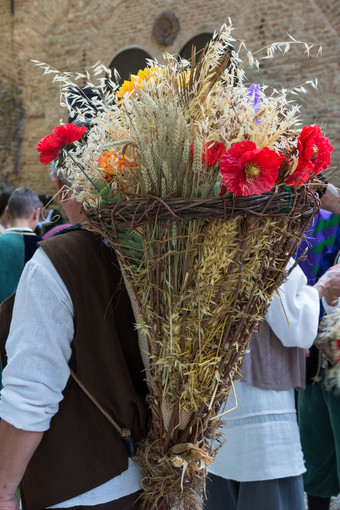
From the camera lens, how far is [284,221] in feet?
3.34

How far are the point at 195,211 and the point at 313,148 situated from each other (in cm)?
33

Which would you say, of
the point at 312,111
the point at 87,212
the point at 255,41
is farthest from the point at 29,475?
the point at 255,41

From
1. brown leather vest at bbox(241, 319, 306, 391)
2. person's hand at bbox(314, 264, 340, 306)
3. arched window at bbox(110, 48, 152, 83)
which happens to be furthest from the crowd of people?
arched window at bbox(110, 48, 152, 83)

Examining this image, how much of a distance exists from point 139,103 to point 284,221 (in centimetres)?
42

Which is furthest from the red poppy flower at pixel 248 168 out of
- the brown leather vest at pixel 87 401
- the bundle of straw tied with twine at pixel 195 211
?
the brown leather vest at pixel 87 401

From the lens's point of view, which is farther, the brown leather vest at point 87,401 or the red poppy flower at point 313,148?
the brown leather vest at point 87,401

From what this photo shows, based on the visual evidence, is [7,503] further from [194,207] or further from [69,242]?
[194,207]

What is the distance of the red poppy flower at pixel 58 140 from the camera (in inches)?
43.4

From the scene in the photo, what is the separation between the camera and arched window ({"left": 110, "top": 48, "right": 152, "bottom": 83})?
913 cm

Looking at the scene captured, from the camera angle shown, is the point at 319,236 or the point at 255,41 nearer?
the point at 319,236

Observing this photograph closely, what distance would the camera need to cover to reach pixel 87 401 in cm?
122

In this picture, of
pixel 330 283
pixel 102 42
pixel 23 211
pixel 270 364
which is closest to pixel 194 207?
pixel 270 364

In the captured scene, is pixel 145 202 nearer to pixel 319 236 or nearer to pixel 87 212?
pixel 87 212

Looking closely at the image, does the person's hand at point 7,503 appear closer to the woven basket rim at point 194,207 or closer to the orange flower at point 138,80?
the woven basket rim at point 194,207
